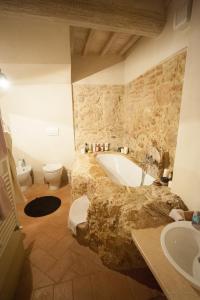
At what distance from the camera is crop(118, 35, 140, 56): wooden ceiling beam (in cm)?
235

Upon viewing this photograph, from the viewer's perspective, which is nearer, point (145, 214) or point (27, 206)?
point (145, 214)

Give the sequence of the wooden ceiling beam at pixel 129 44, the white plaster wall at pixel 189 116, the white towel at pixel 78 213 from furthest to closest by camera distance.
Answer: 1. the wooden ceiling beam at pixel 129 44
2. the white towel at pixel 78 213
3. the white plaster wall at pixel 189 116

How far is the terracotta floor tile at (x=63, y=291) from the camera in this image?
1272 millimetres

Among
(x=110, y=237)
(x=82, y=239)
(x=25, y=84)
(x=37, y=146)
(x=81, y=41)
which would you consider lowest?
(x=82, y=239)

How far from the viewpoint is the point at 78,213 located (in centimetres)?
192

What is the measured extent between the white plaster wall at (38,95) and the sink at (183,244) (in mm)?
2323

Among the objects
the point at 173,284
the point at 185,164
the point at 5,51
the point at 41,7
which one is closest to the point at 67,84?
the point at 5,51

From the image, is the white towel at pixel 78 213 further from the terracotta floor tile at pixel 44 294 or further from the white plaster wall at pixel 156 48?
the white plaster wall at pixel 156 48

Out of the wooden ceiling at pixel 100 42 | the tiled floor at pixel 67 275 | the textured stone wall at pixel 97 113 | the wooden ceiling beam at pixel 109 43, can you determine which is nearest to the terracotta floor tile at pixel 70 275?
the tiled floor at pixel 67 275

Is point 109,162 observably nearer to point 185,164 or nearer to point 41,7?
point 185,164

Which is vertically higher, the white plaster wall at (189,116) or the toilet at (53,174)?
the white plaster wall at (189,116)

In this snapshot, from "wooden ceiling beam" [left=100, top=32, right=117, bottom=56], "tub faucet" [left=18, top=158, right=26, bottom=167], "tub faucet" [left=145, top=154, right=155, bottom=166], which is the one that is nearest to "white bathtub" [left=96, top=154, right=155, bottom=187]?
"tub faucet" [left=145, top=154, right=155, bottom=166]

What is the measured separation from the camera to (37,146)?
3.11 m

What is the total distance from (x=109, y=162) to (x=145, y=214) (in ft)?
5.88
